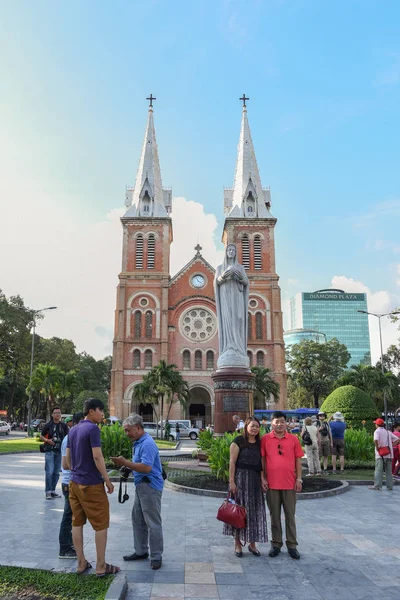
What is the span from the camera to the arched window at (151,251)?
46.5 meters

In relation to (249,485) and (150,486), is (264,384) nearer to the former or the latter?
(249,485)

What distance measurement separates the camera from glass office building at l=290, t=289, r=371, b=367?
453 ft

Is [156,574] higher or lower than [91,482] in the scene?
lower

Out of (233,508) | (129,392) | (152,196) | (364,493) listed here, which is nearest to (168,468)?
(364,493)

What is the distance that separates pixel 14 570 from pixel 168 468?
827cm

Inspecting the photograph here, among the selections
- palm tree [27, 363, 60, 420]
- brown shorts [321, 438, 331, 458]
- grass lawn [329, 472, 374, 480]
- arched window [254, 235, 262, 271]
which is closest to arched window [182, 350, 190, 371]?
arched window [254, 235, 262, 271]

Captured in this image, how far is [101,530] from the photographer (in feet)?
14.7

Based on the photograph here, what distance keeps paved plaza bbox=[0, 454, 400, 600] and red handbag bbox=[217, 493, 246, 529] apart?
15.2 inches

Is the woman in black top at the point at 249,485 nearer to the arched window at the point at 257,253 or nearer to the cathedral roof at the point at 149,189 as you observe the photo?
the arched window at the point at 257,253

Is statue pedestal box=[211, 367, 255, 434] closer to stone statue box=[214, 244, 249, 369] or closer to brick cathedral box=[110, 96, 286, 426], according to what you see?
stone statue box=[214, 244, 249, 369]

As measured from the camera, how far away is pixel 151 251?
46969mm

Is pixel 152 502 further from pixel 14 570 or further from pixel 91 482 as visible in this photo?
pixel 14 570

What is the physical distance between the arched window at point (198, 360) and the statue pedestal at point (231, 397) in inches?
1180

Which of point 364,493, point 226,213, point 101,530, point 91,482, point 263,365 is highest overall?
point 226,213
